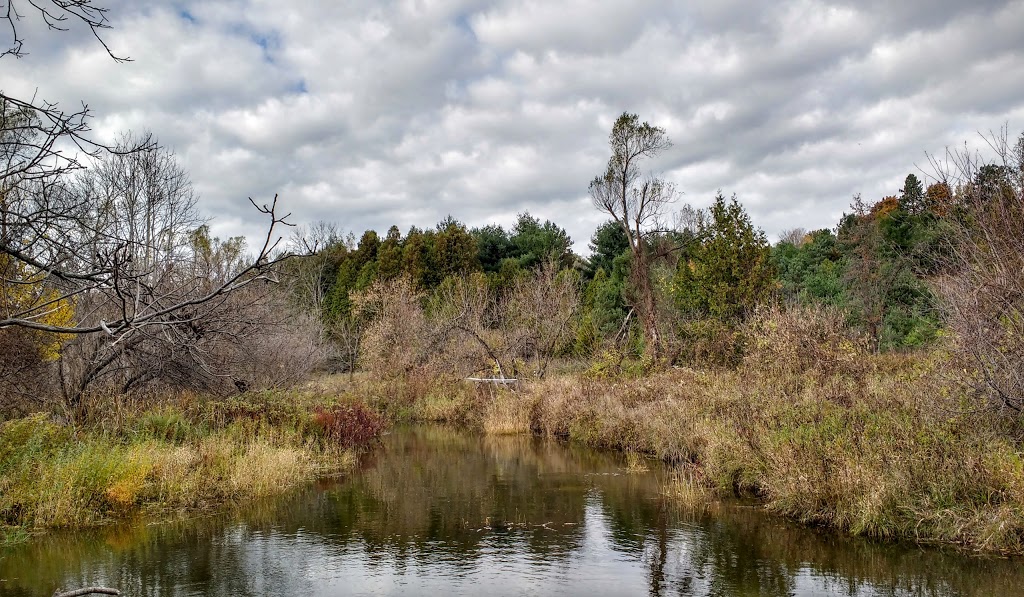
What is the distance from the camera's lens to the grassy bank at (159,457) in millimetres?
11200

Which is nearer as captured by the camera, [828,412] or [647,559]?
[647,559]

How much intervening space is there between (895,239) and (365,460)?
2641 centimetres

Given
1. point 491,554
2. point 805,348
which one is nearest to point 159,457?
point 491,554

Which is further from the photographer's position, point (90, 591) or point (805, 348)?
point (805, 348)

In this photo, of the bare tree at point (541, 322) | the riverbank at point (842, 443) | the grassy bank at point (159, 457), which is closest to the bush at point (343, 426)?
the grassy bank at point (159, 457)

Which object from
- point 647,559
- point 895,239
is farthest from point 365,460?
point 895,239

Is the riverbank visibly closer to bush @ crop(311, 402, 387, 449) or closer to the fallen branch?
bush @ crop(311, 402, 387, 449)

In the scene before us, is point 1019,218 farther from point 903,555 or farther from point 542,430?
point 542,430

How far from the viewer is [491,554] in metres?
10.0

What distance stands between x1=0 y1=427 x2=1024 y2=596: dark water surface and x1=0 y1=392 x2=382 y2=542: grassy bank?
0.75 metres

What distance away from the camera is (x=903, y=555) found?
923 centimetres

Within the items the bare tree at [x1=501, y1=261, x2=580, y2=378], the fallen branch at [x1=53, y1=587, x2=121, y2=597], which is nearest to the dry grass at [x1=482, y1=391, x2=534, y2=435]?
the bare tree at [x1=501, y1=261, x2=580, y2=378]

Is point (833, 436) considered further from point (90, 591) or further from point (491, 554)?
point (90, 591)

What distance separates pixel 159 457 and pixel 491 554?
704cm
